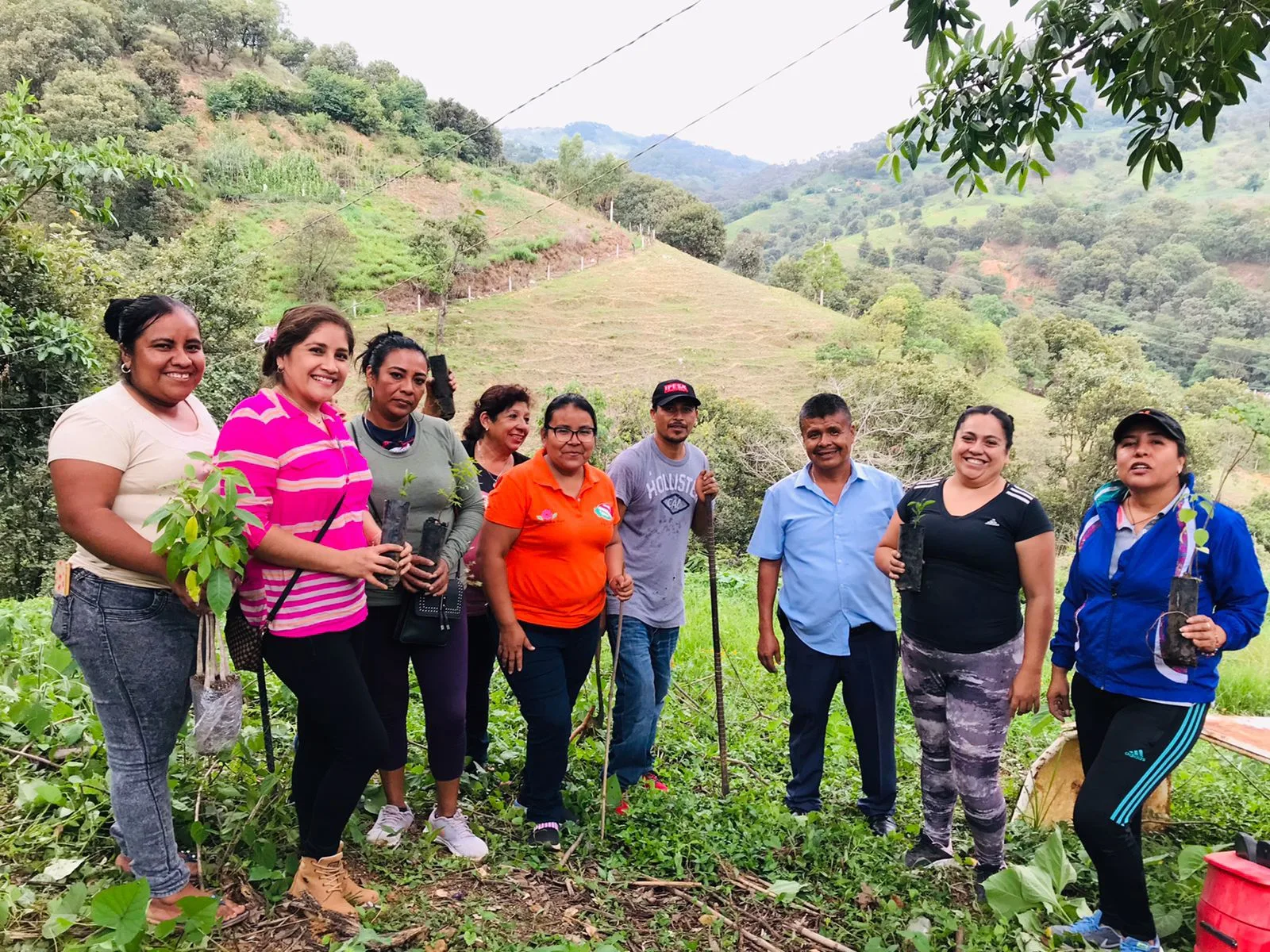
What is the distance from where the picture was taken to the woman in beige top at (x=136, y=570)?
2.22 m

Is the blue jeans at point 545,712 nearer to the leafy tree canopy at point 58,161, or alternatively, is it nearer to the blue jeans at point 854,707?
the blue jeans at point 854,707

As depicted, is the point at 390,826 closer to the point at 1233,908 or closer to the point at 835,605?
the point at 835,605

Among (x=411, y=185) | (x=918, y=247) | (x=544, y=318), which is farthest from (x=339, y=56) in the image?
(x=918, y=247)

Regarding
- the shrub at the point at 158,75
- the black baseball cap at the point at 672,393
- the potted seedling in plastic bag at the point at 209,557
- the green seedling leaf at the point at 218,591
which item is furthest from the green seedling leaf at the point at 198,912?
the shrub at the point at 158,75

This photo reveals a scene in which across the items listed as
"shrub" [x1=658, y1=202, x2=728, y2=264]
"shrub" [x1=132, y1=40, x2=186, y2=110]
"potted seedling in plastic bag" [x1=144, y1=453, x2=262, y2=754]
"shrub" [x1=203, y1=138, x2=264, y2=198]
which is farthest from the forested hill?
"potted seedling in plastic bag" [x1=144, y1=453, x2=262, y2=754]

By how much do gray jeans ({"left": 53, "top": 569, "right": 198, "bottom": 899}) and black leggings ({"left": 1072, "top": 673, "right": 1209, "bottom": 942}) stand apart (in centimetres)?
301

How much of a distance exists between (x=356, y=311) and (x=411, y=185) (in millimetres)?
20560

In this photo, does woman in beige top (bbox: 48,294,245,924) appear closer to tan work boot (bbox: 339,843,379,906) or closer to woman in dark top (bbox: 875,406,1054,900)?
tan work boot (bbox: 339,843,379,906)

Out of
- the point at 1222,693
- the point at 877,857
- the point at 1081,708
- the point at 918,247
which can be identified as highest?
the point at 918,247

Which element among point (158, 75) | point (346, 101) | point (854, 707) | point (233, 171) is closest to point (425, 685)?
point (854, 707)

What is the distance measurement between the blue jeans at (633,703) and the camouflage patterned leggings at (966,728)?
119 cm

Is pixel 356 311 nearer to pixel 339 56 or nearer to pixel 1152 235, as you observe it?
pixel 339 56

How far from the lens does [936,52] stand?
335cm

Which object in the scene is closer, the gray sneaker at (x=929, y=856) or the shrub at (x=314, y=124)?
the gray sneaker at (x=929, y=856)
